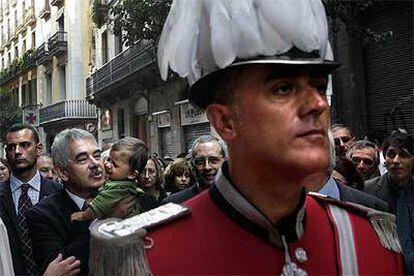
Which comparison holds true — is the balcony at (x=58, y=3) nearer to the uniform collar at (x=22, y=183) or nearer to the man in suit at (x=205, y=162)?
the uniform collar at (x=22, y=183)

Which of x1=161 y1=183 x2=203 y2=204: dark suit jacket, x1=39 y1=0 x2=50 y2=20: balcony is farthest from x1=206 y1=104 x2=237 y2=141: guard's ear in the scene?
x1=39 y1=0 x2=50 y2=20: balcony

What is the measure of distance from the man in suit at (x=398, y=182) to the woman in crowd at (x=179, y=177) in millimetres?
1683

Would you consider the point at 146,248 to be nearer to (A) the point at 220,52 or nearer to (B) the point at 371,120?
(A) the point at 220,52

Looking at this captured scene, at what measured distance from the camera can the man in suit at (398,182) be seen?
4.64 metres

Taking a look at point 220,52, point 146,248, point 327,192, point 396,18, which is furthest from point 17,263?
point 396,18

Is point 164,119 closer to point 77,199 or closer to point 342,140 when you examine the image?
point 342,140

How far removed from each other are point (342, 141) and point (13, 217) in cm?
295

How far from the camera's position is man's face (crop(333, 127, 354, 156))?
5.77m

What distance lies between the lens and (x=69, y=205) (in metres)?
3.65

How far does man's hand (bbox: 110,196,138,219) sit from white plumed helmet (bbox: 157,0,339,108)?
1.64 meters

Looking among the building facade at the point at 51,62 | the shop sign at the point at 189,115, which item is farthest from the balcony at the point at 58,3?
the shop sign at the point at 189,115

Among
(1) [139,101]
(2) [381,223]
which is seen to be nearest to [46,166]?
(2) [381,223]

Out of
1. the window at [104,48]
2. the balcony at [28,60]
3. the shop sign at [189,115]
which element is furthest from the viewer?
the balcony at [28,60]

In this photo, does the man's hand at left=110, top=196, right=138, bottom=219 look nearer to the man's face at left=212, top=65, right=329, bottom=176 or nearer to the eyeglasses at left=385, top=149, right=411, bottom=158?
the man's face at left=212, top=65, right=329, bottom=176
